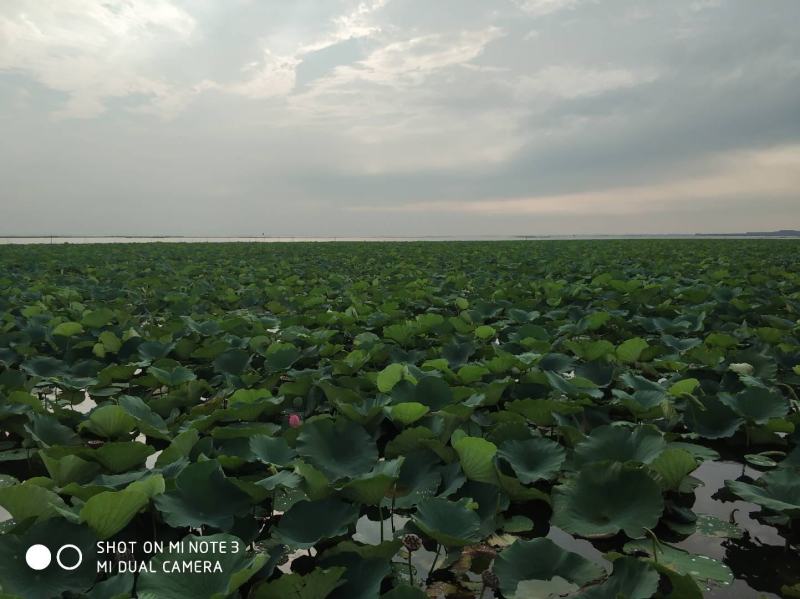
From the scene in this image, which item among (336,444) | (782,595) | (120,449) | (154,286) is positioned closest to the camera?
(782,595)

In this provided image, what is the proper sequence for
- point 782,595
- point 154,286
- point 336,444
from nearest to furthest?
point 782,595, point 336,444, point 154,286

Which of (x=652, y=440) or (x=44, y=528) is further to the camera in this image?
(x=652, y=440)

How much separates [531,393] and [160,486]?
5.14ft

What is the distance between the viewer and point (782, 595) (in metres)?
1.26

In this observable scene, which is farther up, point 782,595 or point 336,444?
point 336,444

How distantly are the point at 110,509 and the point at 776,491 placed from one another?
1.71 m

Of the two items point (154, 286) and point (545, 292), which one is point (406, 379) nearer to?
point (545, 292)

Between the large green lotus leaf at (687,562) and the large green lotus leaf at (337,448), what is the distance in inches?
29.7

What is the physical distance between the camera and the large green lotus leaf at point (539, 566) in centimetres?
117

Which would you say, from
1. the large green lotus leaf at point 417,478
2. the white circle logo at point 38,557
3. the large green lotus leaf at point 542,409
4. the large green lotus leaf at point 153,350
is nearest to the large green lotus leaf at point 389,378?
the large green lotus leaf at point 542,409

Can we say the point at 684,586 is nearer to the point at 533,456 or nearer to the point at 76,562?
the point at 533,456

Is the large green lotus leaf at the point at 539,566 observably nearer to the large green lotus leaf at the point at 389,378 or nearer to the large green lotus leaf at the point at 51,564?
the large green lotus leaf at the point at 51,564

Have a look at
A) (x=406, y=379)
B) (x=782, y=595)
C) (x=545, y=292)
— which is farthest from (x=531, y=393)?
(x=545, y=292)

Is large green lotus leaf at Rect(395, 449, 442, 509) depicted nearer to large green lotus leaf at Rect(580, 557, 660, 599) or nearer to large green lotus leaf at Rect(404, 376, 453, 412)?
large green lotus leaf at Rect(404, 376, 453, 412)
